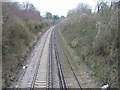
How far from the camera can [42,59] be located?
26.3 m

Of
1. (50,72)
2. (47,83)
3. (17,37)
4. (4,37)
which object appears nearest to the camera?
(47,83)

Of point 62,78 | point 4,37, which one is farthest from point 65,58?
point 62,78

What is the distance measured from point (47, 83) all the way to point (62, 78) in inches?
64.1

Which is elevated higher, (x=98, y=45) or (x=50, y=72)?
(x=98, y=45)

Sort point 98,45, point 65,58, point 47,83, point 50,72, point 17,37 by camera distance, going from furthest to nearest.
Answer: point 17,37, point 65,58, point 98,45, point 50,72, point 47,83

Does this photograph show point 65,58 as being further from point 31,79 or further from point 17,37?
point 31,79

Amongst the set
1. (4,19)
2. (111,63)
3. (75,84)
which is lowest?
(75,84)

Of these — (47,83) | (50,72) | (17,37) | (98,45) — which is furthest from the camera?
(17,37)

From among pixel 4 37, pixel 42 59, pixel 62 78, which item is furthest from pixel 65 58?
pixel 62 78

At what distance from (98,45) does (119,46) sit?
416 centimetres

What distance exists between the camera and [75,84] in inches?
682

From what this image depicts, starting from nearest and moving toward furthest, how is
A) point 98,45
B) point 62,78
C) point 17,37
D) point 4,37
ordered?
point 62,78 < point 98,45 < point 4,37 < point 17,37

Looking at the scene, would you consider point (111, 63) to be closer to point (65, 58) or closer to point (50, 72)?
point (50, 72)

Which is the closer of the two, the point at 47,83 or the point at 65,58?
the point at 47,83
